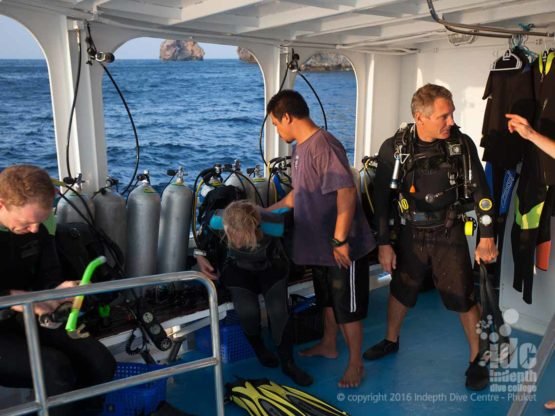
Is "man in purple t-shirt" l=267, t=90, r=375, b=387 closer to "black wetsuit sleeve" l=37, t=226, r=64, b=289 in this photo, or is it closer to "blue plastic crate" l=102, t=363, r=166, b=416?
"blue plastic crate" l=102, t=363, r=166, b=416

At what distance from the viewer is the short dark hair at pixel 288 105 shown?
2.52 metres

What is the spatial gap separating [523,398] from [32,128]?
2421 centimetres

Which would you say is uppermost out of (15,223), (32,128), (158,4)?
(158,4)

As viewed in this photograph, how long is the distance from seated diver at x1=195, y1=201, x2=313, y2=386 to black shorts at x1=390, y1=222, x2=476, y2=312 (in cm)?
72

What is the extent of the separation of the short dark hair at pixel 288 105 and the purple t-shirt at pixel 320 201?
14 centimetres

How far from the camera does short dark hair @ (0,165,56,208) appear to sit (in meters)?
1.83

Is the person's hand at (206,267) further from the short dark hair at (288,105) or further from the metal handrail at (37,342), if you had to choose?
the metal handrail at (37,342)

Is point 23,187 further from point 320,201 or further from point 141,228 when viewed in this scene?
point 320,201

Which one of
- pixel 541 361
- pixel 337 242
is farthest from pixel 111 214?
pixel 541 361

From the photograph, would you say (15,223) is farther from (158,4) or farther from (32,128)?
(32,128)

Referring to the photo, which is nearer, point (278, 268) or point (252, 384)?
point (252, 384)

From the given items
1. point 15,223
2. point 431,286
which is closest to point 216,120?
point 431,286

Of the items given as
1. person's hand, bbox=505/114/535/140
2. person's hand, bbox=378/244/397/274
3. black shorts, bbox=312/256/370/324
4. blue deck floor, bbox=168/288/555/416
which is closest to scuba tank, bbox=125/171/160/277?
blue deck floor, bbox=168/288/555/416

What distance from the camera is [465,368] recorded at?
3.04m
